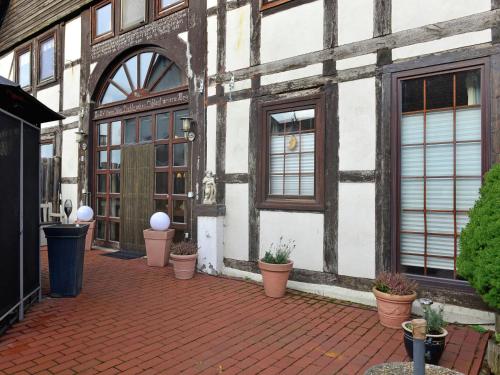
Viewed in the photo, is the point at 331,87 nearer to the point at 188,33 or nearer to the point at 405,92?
the point at 405,92

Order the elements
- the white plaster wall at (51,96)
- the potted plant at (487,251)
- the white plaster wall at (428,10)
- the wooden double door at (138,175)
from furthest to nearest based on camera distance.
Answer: the white plaster wall at (51,96) < the wooden double door at (138,175) < the white plaster wall at (428,10) < the potted plant at (487,251)

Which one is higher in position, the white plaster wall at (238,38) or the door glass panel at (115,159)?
the white plaster wall at (238,38)

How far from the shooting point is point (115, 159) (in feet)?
27.2

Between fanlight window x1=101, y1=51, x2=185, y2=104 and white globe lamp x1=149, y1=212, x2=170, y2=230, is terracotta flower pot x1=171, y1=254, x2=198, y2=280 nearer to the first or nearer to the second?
white globe lamp x1=149, y1=212, x2=170, y2=230

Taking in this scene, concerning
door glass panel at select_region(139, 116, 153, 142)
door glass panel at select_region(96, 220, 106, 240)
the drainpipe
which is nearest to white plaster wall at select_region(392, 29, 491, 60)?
the drainpipe

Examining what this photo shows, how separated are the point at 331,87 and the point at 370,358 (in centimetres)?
321

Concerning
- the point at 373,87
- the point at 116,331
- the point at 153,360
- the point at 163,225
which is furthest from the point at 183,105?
the point at 153,360

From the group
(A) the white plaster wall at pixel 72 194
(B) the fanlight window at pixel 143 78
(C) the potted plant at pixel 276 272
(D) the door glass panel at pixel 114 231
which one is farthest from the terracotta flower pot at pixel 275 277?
(A) the white plaster wall at pixel 72 194

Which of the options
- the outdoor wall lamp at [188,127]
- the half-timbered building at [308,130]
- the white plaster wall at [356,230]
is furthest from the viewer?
the outdoor wall lamp at [188,127]

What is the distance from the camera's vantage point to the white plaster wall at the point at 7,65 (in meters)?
11.2

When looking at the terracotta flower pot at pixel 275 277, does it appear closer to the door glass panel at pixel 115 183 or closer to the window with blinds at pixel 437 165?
the window with blinds at pixel 437 165

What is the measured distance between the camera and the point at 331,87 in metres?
4.92

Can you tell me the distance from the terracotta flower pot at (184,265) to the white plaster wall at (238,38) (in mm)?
2984

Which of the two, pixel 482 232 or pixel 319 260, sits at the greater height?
pixel 482 232
